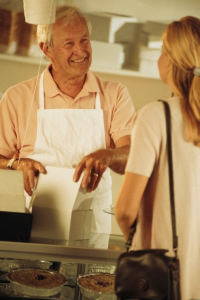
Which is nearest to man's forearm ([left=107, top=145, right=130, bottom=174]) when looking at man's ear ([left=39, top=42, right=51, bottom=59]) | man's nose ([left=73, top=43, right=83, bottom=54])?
man's nose ([left=73, top=43, right=83, bottom=54])

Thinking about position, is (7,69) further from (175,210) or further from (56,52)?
(175,210)

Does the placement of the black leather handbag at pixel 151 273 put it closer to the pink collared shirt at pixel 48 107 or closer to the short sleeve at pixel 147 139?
the short sleeve at pixel 147 139

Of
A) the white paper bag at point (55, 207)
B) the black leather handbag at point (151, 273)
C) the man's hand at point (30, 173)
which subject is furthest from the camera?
the man's hand at point (30, 173)

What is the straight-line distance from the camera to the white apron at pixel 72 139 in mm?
2186

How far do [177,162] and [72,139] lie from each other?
0.99m

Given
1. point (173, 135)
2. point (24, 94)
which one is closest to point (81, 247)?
point (173, 135)

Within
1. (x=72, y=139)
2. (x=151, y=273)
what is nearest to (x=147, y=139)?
(x=151, y=273)

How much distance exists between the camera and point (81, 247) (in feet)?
5.02

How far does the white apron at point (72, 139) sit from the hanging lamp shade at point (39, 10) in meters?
0.57

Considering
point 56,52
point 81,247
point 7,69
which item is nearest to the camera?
point 81,247

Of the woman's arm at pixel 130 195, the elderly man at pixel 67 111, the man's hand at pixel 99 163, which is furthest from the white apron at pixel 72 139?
the woman's arm at pixel 130 195

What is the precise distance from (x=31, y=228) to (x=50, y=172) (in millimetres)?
188

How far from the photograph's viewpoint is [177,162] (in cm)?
129

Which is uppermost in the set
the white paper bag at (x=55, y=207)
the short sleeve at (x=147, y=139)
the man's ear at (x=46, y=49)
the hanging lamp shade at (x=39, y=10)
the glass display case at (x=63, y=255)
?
the hanging lamp shade at (x=39, y=10)
